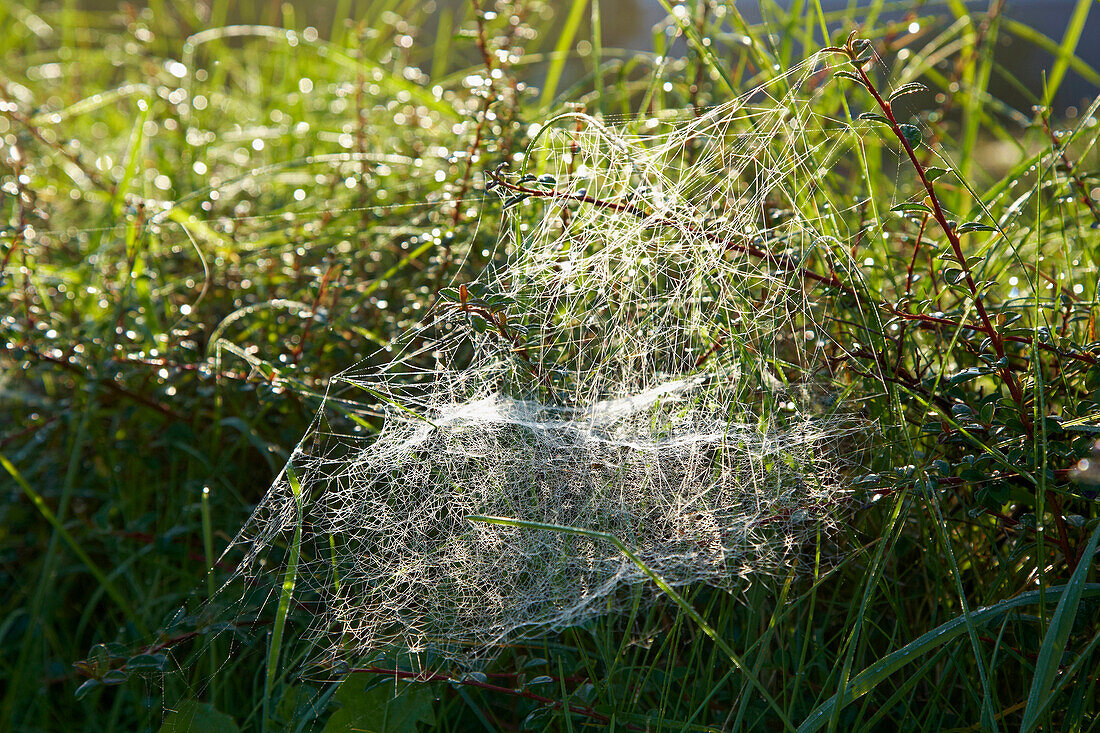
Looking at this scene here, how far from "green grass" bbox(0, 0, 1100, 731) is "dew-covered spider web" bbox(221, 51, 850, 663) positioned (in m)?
0.07

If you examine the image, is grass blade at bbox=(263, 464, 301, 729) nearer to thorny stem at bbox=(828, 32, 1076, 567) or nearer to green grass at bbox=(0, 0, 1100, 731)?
green grass at bbox=(0, 0, 1100, 731)

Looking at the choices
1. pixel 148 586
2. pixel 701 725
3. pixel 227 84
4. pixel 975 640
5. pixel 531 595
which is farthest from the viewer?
pixel 227 84

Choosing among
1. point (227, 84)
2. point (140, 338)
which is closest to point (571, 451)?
point (140, 338)

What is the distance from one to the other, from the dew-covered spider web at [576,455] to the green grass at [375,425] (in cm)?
7

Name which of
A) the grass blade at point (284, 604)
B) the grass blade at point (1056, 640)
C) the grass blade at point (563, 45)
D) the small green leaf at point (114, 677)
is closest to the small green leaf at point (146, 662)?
the small green leaf at point (114, 677)

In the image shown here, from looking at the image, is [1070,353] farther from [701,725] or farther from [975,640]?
[701,725]

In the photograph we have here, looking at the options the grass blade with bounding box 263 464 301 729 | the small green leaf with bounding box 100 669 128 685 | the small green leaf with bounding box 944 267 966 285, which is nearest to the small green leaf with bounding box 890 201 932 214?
the small green leaf with bounding box 944 267 966 285

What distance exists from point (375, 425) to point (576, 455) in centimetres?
45

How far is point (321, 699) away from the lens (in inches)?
52.8

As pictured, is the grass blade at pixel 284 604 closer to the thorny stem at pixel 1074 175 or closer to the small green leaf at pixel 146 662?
the small green leaf at pixel 146 662

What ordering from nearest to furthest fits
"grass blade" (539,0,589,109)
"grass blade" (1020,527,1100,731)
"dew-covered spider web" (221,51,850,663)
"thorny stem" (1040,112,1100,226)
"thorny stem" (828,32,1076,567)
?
"grass blade" (1020,527,1100,731) → "thorny stem" (828,32,1076,567) → "dew-covered spider web" (221,51,850,663) → "thorny stem" (1040,112,1100,226) → "grass blade" (539,0,589,109)

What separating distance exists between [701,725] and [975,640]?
0.42 m

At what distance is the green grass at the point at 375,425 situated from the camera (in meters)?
1.27

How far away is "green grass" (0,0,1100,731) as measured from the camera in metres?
1.27
